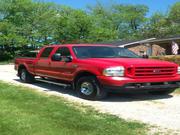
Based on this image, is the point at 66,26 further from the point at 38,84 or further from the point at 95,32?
the point at 38,84

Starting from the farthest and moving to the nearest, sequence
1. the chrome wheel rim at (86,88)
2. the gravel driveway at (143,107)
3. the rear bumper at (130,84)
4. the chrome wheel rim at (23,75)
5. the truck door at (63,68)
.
Result: the chrome wheel rim at (23,75), the truck door at (63,68), the chrome wheel rim at (86,88), the rear bumper at (130,84), the gravel driveway at (143,107)

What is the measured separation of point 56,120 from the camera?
279 inches

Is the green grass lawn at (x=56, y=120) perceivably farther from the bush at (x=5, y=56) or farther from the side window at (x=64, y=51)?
the bush at (x=5, y=56)

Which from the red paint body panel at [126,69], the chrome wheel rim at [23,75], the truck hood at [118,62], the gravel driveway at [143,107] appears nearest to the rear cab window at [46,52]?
the red paint body panel at [126,69]

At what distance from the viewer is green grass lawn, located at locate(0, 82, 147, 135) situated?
6.29m

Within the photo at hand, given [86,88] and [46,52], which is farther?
[46,52]

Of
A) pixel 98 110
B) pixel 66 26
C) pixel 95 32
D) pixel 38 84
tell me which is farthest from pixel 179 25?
pixel 98 110

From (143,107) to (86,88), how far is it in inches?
77.0

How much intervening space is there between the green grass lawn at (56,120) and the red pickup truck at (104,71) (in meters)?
1.04

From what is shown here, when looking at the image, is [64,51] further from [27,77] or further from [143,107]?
[143,107]

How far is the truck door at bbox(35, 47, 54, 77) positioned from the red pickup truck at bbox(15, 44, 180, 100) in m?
0.03

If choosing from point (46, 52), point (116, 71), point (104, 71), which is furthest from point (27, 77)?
point (116, 71)

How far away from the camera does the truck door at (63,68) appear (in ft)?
35.5

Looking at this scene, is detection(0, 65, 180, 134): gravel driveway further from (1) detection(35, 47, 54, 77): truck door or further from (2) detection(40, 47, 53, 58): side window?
(2) detection(40, 47, 53, 58): side window
